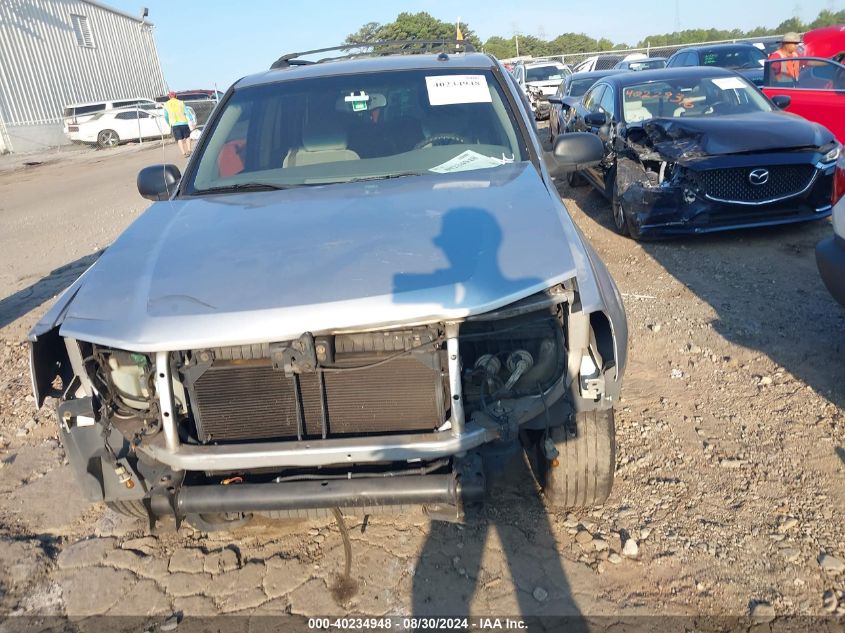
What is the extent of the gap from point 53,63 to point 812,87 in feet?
91.6

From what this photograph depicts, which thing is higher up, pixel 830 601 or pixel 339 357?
pixel 339 357

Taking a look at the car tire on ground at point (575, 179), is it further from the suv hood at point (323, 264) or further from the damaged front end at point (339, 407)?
the damaged front end at point (339, 407)

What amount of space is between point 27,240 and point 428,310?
9.08 meters

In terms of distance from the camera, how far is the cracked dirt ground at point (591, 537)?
2482 millimetres

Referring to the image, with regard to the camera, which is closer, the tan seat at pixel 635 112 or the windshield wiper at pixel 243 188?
the windshield wiper at pixel 243 188

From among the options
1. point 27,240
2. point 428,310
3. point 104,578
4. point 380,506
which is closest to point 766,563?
point 380,506

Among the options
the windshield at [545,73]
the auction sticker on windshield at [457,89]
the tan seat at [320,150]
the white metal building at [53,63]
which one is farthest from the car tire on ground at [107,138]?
the auction sticker on windshield at [457,89]

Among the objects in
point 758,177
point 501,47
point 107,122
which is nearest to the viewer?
point 758,177

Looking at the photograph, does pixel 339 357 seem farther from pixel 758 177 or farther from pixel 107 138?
pixel 107 138

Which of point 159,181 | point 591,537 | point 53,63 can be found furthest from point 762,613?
point 53,63

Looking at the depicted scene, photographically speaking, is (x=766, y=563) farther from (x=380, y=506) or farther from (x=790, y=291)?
(x=790, y=291)

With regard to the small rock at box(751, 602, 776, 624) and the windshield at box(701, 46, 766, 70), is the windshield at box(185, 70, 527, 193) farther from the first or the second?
the windshield at box(701, 46, 766, 70)

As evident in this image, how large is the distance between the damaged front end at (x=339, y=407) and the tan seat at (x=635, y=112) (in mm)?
5864

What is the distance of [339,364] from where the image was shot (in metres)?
2.27
